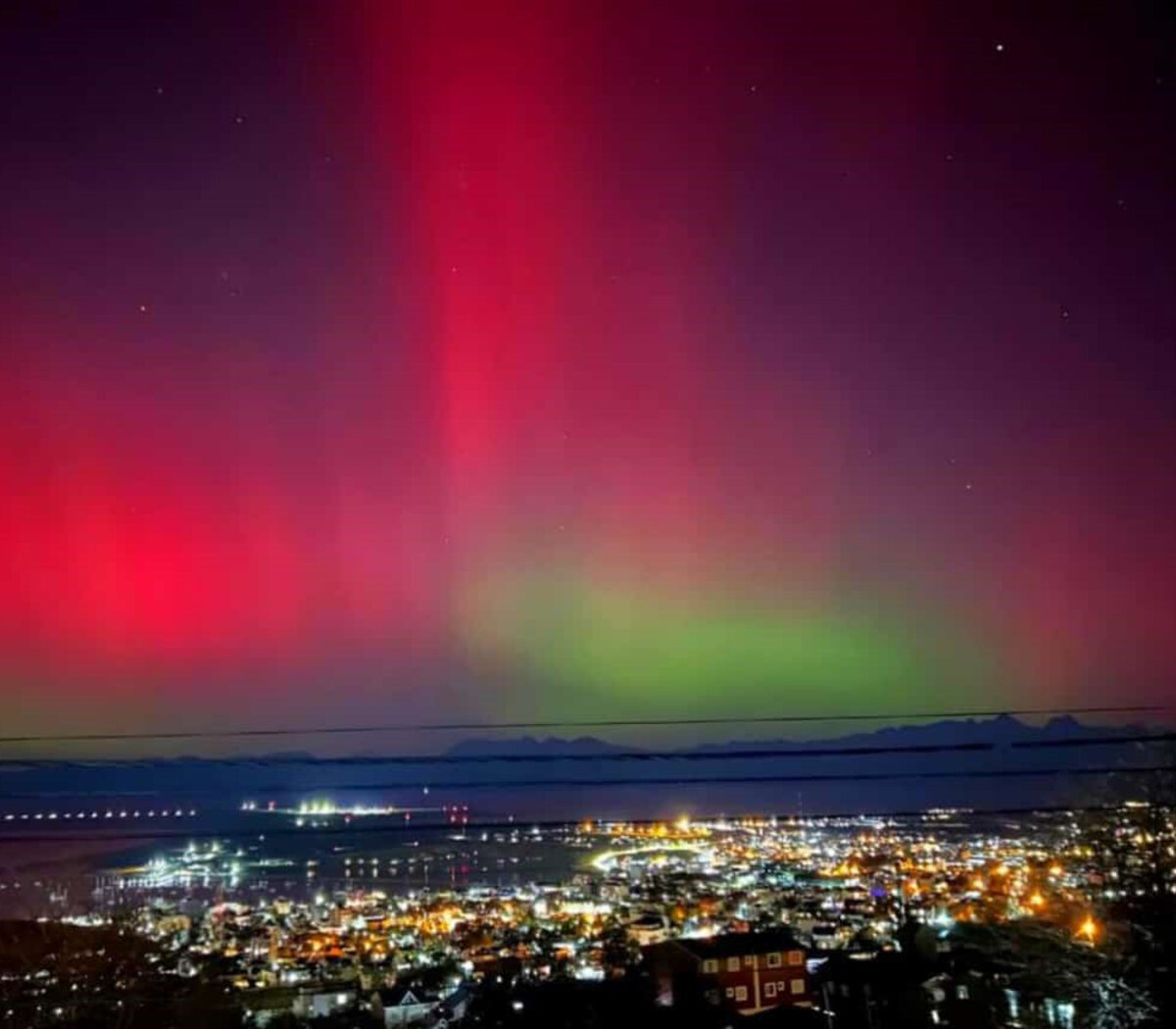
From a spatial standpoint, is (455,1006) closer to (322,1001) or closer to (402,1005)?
(402,1005)

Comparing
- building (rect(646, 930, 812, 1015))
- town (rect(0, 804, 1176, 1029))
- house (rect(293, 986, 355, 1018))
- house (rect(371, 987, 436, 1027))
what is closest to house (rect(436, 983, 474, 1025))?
town (rect(0, 804, 1176, 1029))

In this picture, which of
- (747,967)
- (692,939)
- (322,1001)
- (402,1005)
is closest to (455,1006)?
(402,1005)

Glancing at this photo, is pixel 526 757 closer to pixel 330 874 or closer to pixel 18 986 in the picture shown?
pixel 18 986

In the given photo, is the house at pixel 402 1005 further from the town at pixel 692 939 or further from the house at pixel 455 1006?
the house at pixel 455 1006

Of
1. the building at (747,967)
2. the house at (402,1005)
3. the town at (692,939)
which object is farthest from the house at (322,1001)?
the building at (747,967)

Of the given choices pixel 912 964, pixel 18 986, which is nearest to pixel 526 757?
pixel 18 986

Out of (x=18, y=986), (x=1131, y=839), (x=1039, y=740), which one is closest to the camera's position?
(x=1039, y=740)
